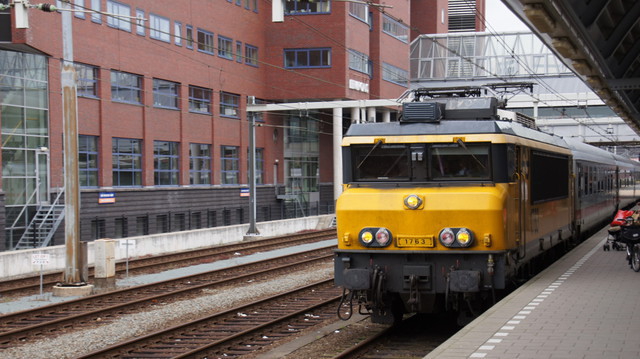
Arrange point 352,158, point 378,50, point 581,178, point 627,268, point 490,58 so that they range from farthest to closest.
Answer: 1. point 490,58
2. point 378,50
3. point 581,178
4. point 627,268
5. point 352,158

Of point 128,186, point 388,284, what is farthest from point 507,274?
point 128,186

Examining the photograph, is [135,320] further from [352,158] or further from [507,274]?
[507,274]

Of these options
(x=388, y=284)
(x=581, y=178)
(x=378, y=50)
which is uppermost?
(x=378, y=50)

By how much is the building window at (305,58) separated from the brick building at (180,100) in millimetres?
80

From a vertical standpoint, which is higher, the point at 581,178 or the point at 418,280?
the point at 581,178

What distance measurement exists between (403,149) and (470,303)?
237 centimetres

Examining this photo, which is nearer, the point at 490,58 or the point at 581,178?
the point at 581,178

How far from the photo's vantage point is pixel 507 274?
11.9 meters

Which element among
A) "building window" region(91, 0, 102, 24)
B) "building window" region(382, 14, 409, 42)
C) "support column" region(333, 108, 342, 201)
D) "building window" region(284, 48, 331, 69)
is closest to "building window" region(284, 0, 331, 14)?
"building window" region(284, 48, 331, 69)

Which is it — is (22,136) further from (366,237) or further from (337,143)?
(366,237)

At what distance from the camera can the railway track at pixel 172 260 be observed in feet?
64.4

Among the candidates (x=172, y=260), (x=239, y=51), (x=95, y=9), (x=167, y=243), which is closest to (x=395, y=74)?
(x=239, y=51)

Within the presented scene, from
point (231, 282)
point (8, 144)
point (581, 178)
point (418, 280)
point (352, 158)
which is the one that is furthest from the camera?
point (8, 144)

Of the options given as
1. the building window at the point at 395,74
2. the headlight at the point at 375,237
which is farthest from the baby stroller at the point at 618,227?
the building window at the point at 395,74
